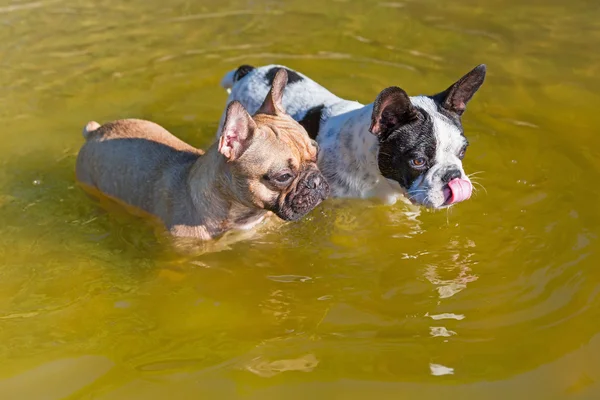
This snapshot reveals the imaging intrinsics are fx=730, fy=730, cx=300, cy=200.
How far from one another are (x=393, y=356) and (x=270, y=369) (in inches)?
35.4

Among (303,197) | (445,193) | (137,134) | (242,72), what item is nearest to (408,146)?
(445,193)

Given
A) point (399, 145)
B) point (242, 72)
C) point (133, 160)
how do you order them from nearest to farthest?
point (399, 145)
point (133, 160)
point (242, 72)

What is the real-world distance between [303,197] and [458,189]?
1.26 metres

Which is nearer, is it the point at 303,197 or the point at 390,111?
the point at 303,197

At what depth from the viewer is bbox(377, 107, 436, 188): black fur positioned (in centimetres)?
603

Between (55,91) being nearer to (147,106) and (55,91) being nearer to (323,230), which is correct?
(147,106)

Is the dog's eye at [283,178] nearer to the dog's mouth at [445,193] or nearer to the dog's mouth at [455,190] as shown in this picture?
the dog's mouth at [445,193]

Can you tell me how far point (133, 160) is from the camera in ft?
23.7

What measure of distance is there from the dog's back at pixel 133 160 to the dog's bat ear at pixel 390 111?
1933mm

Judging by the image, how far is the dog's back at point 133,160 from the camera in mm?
7082

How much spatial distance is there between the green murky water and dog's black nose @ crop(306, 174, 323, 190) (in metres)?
0.93

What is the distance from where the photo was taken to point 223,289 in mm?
6363

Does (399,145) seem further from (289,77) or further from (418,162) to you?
(289,77)

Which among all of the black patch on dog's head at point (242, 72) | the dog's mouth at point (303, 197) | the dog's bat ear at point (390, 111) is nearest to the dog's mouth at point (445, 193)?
the dog's bat ear at point (390, 111)
